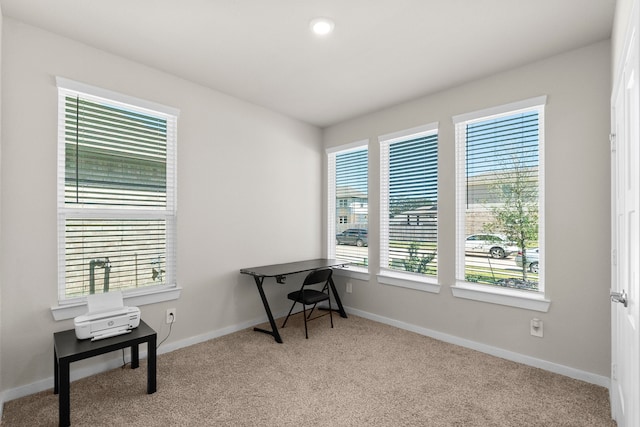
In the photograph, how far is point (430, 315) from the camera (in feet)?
10.8

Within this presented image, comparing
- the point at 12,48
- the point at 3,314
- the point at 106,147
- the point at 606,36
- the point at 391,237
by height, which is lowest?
the point at 3,314

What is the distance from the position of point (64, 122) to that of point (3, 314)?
1.36 m

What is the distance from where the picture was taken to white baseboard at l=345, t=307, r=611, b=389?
2373 mm

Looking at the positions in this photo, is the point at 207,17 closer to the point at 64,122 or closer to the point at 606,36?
the point at 64,122

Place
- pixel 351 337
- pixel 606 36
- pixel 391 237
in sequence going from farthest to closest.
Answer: pixel 391 237
pixel 351 337
pixel 606 36

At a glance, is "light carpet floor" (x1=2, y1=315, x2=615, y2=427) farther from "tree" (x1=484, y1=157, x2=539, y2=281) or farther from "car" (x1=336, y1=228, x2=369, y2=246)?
"car" (x1=336, y1=228, x2=369, y2=246)

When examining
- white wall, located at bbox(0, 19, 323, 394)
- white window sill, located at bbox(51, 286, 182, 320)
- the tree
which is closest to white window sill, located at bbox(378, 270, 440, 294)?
the tree

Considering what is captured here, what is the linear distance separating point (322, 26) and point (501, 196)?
205cm

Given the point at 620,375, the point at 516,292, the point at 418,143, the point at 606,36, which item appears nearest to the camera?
the point at 620,375

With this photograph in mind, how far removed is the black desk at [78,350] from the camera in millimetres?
1851

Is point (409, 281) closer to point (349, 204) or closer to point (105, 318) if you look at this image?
Result: point (349, 204)

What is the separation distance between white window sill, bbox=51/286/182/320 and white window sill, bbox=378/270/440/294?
Result: 2154 millimetres

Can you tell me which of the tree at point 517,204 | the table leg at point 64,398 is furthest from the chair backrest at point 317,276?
the table leg at point 64,398

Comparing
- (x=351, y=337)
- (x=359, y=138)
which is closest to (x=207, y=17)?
(x=359, y=138)
